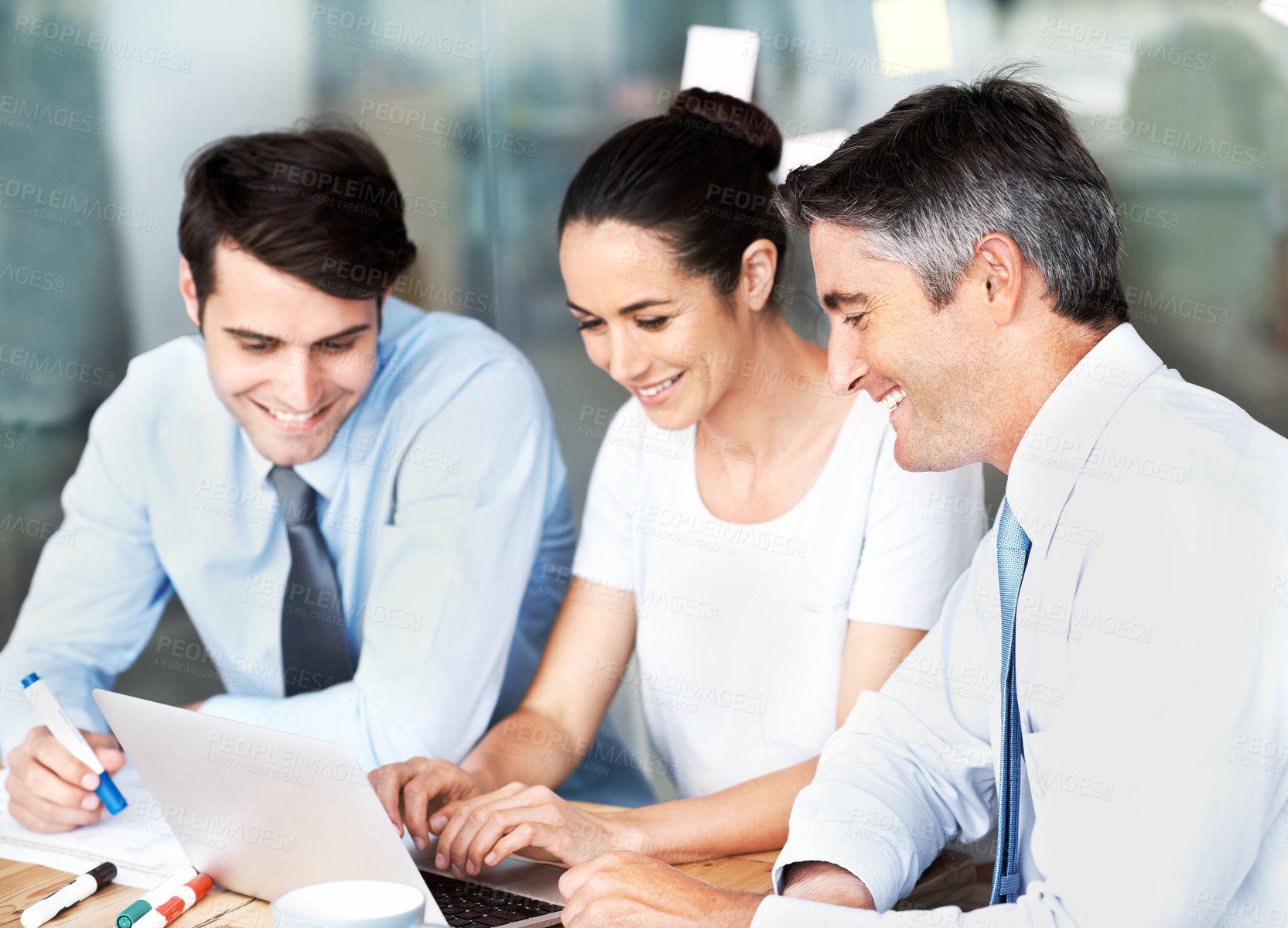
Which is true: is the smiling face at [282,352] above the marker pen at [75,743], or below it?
above

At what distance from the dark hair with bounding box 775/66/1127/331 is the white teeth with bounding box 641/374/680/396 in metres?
0.61

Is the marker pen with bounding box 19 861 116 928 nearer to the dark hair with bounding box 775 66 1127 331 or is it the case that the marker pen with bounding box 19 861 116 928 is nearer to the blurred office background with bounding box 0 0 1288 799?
the blurred office background with bounding box 0 0 1288 799

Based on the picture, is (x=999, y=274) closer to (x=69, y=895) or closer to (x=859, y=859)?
(x=859, y=859)

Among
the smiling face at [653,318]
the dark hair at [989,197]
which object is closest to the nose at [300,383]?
the smiling face at [653,318]

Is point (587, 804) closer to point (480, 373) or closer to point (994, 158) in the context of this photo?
point (480, 373)

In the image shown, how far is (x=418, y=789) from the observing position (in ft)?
5.42

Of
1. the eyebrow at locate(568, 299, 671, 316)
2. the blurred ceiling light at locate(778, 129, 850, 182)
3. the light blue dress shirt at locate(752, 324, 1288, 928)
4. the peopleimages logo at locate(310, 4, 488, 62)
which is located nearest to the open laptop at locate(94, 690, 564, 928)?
the light blue dress shirt at locate(752, 324, 1288, 928)

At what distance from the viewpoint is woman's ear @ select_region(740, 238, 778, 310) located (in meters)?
1.95

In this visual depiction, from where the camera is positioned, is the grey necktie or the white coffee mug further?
the grey necktie

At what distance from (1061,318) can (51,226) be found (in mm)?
1827

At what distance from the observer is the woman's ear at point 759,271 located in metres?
1.95

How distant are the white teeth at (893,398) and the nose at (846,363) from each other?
0.04 metres

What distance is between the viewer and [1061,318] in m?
1.34

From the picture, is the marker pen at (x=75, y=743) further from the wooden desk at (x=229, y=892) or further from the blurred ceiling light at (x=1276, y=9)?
the blurred ceiling light at (x=1276, y=9)
